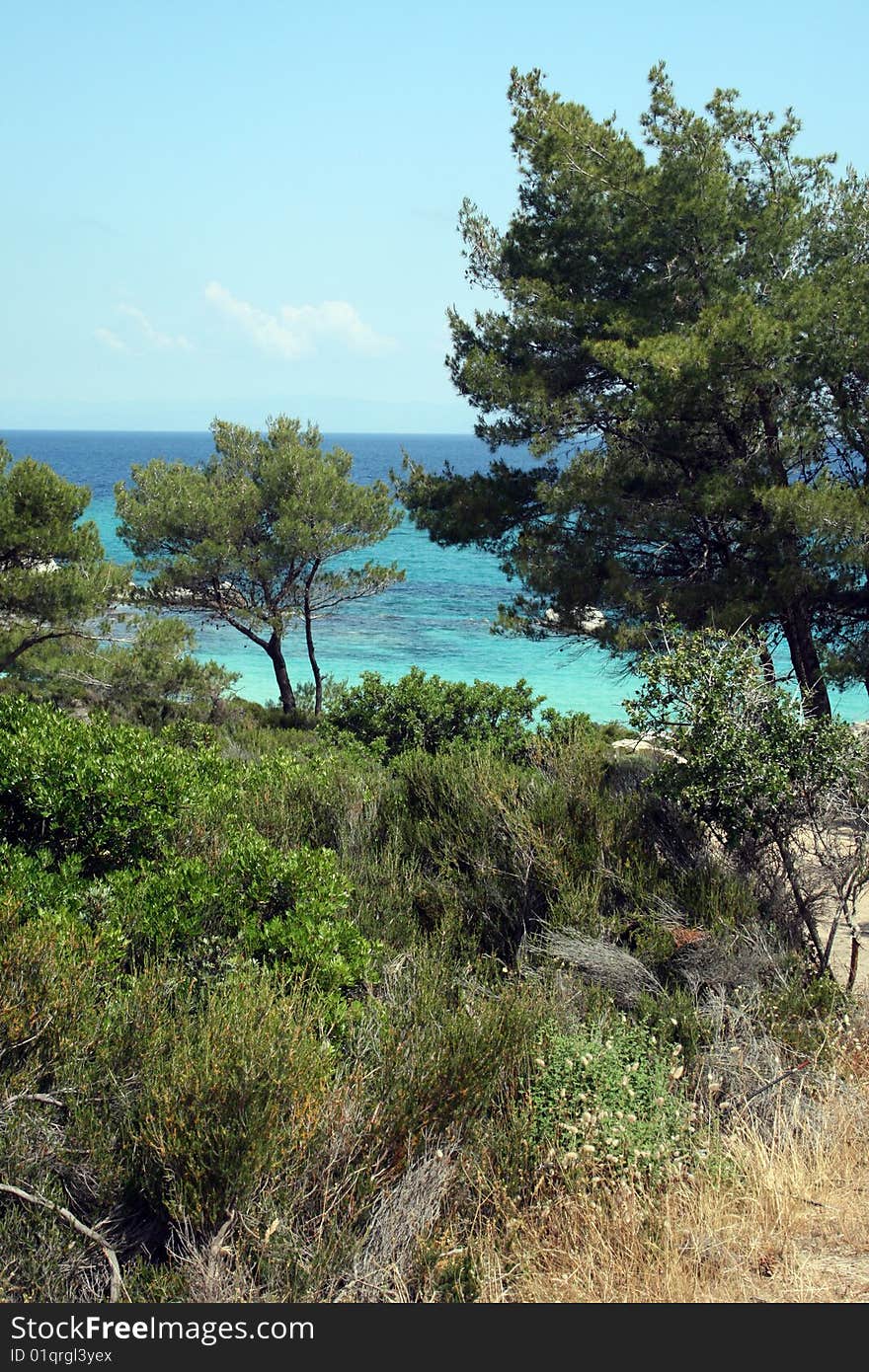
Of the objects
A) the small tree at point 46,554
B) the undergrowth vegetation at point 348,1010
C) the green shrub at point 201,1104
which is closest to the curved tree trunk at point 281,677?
the small tree at point 46,554

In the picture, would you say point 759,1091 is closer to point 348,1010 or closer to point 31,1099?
point 348,1010

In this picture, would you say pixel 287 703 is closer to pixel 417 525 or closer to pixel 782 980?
pixel 417 525

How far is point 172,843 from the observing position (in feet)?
22.9

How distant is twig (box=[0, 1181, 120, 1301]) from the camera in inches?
151

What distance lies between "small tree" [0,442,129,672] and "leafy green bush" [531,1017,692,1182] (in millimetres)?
13124

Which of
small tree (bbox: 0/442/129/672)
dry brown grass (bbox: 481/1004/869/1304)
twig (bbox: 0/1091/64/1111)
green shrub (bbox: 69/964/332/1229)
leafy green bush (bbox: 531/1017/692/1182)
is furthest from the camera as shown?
small tree (bbox: 0/442/129/672)

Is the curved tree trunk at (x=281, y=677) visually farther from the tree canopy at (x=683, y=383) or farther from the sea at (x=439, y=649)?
the tree canopy at (x=683, y=383)

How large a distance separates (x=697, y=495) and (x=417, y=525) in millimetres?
4594

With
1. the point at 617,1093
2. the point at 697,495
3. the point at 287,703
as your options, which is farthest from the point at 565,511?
the point at 287,703

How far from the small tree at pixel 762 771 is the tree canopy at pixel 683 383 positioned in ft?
15.7

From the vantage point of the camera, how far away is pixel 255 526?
75.4 ft

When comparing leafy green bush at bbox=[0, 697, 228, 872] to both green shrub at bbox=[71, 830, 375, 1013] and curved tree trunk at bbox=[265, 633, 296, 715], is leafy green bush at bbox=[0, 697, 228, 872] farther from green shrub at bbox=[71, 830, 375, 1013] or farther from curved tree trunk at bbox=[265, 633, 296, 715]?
curved tree trunk at bbox=[265, 633, 296, 715]

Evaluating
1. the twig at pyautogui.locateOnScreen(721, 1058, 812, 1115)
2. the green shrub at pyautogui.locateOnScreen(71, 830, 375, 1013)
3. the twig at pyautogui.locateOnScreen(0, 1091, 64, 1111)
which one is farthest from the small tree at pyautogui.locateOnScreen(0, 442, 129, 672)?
the twig at pyautogui.locateOnScreen(721, 1058, 812, 1115)

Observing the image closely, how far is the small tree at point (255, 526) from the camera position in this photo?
21.9 metres
